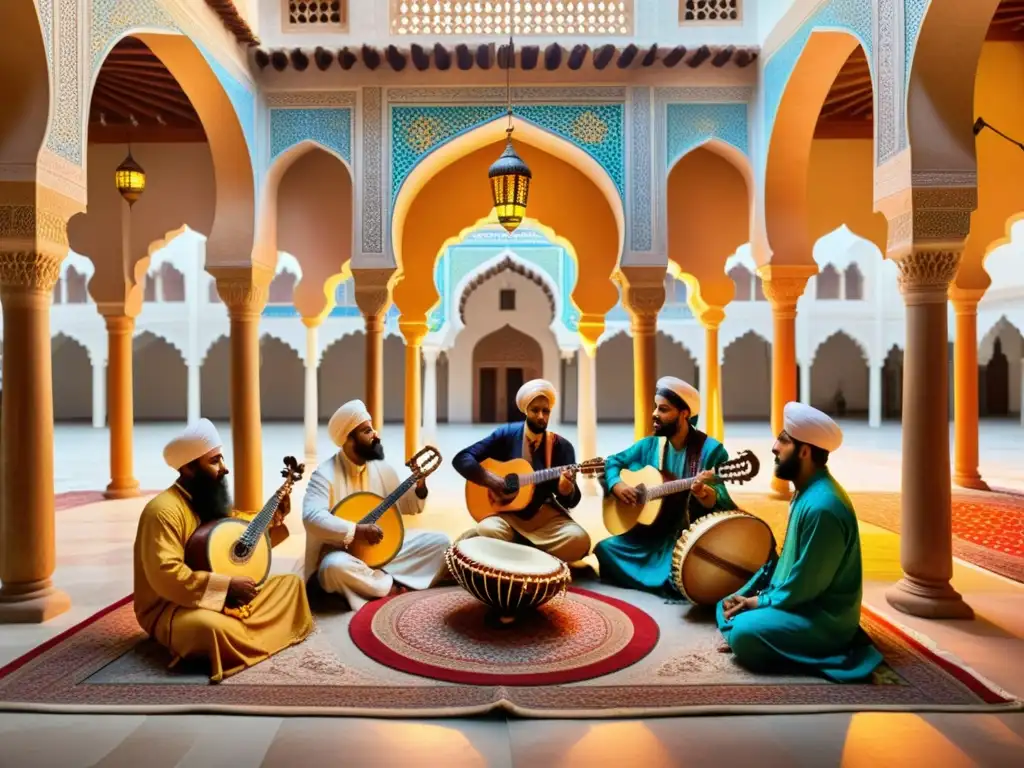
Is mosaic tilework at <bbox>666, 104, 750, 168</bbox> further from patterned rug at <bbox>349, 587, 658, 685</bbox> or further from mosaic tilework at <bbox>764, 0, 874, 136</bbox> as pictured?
patterned rug at <bbox>349, 587, 658, 685</bbox>

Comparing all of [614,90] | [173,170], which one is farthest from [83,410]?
[614,90]

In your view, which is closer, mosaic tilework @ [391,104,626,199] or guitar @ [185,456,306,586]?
guitar @ [185,456,306,586]

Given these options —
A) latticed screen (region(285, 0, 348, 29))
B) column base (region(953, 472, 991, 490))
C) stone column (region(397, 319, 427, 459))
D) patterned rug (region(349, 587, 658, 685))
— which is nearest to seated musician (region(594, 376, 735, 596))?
patterned rug (region(349, 587, 658, 685))

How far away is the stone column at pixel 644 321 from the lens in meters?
7.19

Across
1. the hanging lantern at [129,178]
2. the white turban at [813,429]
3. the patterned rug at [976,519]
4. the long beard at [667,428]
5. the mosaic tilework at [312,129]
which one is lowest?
the patterned rug at [976,519]

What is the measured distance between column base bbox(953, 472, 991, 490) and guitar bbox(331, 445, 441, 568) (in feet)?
24.3

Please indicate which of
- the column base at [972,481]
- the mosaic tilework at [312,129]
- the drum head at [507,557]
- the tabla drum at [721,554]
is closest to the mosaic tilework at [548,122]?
the mosaic tilework at [312,129]

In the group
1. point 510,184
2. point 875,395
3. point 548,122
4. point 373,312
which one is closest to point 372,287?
point 373,312

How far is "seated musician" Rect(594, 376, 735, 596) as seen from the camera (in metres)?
4.58

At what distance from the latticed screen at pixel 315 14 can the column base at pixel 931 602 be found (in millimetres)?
6792

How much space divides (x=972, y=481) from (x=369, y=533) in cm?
790

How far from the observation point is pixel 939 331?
4289mm

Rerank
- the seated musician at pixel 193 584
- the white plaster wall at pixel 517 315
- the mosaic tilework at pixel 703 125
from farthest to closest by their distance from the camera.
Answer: the white plaster wall at pixel 517 315, the mosaic tilework at pixel 703 125, the seated musician at pixel 193 584

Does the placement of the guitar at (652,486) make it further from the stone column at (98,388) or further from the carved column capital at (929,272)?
the stone column at (98,388)
